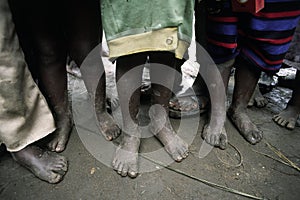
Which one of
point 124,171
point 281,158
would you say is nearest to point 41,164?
point 124,171

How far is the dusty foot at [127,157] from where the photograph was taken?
4.08 feet

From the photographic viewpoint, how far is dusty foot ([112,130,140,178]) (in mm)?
1243

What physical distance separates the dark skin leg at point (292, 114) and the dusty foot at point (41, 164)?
1.33 m

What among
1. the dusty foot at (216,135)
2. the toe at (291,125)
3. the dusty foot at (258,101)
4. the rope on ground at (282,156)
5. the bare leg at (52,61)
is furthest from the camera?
the dusty foot at (258,101)

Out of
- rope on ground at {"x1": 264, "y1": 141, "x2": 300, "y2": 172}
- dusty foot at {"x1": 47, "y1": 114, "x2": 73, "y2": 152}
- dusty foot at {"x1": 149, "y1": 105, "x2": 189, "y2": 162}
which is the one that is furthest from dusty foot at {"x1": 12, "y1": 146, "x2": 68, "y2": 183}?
rope on ground at {"x1": 264, "y1": 141, "x2": 300, "y2": 172}

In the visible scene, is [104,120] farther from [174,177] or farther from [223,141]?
[223,141]

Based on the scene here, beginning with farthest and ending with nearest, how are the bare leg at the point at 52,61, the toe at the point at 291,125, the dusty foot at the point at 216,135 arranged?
the toe at the point at 291,125 < the dusty foot at the point at 216,135 < the bare leg at the point at 52,61

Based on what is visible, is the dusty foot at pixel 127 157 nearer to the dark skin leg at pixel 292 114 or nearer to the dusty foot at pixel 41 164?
the dusty foot at pixel 41 164

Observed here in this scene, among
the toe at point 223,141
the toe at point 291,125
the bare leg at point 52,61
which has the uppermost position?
the bare leg at point 52,61

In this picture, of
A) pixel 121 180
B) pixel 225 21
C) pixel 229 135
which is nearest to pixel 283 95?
pixel 229 135

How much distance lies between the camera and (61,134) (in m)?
1.42

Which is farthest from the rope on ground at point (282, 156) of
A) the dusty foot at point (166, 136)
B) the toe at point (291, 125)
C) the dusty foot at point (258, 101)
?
the dusty foot at point (166, 136)

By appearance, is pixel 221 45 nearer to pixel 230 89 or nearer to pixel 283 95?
pixel 230 89

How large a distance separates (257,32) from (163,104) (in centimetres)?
58
